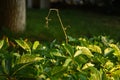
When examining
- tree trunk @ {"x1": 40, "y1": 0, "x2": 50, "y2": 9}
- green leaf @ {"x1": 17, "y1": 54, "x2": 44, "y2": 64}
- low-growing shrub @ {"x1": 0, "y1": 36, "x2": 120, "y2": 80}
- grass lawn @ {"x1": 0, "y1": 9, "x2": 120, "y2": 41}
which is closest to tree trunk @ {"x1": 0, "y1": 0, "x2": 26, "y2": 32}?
grass lawn @ {"x1": 0, "y1": 9, "x2": 120, "y2": 41}

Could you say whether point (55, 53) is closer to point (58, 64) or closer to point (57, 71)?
point (58, 64)

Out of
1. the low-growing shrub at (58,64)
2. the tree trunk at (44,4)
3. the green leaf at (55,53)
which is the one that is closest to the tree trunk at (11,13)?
the low-growing shrub at (58,64)

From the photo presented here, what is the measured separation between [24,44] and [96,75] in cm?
77

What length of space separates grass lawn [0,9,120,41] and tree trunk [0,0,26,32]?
14.8 inches

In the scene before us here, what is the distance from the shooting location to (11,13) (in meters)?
9.24

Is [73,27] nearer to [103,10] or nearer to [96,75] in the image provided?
[103,10]

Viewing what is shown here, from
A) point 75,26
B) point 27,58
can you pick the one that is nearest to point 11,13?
point 75,26

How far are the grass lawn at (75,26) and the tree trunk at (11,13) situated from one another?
377mm

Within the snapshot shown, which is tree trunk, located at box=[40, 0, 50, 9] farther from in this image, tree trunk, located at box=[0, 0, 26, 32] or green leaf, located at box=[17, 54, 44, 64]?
green leaf, located at box=[17, 54, 44, 64]

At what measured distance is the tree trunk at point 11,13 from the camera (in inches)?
361

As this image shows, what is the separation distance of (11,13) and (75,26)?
10.4 ft

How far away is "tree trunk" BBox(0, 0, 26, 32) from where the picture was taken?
30.1 feet

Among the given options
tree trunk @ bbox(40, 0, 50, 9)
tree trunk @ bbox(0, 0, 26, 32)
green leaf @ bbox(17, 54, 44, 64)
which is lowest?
tree trunk @ bbox(40, 0, 50, 9)

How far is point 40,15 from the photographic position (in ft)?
45.4
